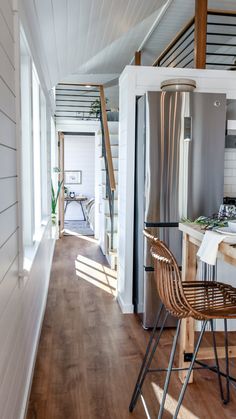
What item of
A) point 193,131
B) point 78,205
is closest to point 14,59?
point 193,131

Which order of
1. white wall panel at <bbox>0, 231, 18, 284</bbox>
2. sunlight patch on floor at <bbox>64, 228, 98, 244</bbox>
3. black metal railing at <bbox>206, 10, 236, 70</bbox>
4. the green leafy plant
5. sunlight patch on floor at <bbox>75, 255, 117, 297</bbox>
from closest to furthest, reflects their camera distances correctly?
white wall panel at <bbox>0, 231, 18, 284</bbox>
sunlight patch on floor at <bbox>75, 255, 117, 297</bbox>
black metal railing at <bbox>206, 10, 236, 70</bbox>
the green leafy plant
sunlight patch on floor at <bbox>64, 228, 98, 244</bbox>

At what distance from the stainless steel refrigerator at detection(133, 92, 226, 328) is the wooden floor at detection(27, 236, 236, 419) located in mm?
410

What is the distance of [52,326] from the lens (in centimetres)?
316

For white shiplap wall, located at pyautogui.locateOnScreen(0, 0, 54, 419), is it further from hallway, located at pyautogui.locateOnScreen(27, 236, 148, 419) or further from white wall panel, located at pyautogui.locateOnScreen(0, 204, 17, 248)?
hallway, located at pyautogui.locateOnScreen(27, 236, 148, 419)

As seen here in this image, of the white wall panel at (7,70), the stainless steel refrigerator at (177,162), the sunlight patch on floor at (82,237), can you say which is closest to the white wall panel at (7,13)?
the white wall panel at (7,70)

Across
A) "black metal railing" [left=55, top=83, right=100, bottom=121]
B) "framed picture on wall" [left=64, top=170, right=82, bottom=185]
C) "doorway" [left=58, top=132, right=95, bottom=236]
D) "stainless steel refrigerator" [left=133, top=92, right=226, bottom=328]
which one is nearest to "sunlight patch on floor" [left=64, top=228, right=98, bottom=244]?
"doorway" [left=58, top=132, right=95, bottom=236]

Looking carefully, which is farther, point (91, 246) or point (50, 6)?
point (91, 246)

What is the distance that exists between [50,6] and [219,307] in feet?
6.85

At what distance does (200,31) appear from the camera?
328cm

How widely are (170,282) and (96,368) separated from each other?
1.14 metres

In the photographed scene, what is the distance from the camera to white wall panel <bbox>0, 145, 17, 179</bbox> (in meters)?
1.37

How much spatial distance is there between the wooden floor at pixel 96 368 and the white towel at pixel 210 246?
3.06ft

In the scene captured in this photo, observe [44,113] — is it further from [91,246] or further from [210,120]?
[91,246]

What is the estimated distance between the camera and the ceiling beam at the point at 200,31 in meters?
3.22
